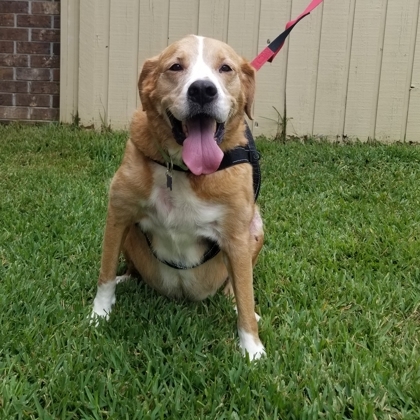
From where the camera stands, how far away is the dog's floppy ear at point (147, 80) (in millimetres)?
2303

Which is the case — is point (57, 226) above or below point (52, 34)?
below

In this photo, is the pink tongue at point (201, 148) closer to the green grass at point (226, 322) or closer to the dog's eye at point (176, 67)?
the dog's eye at point (176, 67)

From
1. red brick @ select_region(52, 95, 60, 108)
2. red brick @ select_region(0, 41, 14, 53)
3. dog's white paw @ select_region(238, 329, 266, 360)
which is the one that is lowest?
dog's white paw @ select_region(238, 329, 266, 360)

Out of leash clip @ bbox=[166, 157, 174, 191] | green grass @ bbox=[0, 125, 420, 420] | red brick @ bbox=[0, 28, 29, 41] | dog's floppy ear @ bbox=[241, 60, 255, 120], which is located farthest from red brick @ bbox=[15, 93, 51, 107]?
leash clip @ bbox=[166, 157, 174, 191]

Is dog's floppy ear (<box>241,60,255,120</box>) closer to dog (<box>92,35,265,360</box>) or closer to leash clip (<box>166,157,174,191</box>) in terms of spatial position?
dog (<box>92,35,265,360</box>)

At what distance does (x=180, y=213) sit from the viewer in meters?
2.23

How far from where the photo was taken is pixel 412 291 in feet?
8.57

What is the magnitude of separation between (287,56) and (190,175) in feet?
11.7

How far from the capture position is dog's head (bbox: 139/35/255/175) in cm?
208

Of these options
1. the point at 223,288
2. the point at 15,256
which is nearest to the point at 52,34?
the point at 15,256

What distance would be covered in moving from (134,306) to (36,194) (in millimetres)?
1633

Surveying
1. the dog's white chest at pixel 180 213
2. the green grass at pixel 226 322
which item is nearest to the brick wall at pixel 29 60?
the green grass at pixel 226 322

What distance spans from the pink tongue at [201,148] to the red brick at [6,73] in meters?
4.04

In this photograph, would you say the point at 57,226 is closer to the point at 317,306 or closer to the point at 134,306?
the point at 134,306
